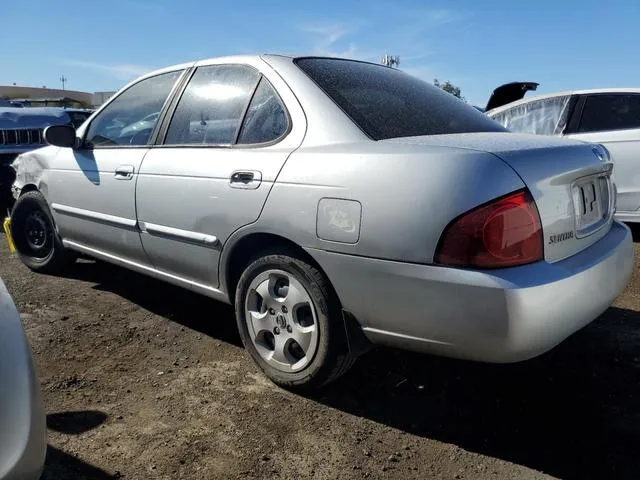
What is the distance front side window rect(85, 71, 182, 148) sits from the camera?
357cm

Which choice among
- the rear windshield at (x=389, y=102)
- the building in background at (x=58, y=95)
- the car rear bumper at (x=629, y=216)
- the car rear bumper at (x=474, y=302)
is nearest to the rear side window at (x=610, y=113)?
the car rear bumper at (x=629, y=216)

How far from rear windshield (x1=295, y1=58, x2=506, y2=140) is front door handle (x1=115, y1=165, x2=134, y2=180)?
4.16 ft

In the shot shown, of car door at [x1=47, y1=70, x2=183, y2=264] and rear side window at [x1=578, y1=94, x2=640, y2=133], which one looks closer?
car door at [x1=47, y1=70, x2=183, y2=264]

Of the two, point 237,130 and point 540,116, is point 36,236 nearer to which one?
point 237,130

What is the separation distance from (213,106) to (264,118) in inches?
18.3

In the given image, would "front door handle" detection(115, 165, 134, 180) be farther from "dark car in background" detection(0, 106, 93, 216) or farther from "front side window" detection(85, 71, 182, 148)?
"dark car in background" detection(0, 106, 93, 216)

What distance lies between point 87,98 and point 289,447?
36226 millimetres

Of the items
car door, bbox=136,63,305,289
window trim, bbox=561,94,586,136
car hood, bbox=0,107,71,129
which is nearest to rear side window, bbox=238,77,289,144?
car door, bbox=136,63,305,289

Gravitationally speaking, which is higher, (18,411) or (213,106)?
(213,106)

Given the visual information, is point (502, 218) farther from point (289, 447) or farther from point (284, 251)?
point (289, 447)

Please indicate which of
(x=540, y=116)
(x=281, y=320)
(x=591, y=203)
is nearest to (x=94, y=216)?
(x=281, y=320)

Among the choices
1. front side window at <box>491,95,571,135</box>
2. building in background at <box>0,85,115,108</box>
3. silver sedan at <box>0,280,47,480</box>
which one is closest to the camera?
silver sedan at <box>0,280,47,480</box>

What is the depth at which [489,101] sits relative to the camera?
8.32 meters

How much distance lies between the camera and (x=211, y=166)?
2.94 m
